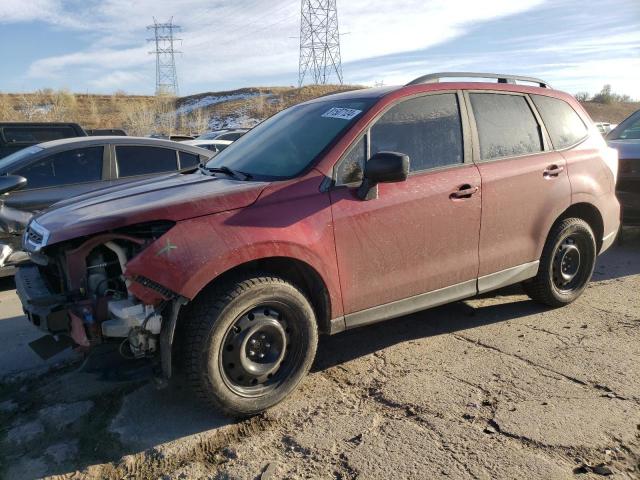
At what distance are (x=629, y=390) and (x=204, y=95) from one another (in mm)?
62122

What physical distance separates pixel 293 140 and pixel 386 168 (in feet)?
2.79

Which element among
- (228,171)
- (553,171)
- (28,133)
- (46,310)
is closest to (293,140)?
(228,171)

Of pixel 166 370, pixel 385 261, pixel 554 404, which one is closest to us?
pixel 166 370

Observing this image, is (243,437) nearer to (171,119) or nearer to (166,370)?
(166,370)

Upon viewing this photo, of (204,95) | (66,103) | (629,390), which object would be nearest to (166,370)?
(629,390)

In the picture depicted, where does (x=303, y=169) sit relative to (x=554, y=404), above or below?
above

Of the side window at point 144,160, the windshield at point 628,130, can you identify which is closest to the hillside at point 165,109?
the windshield at point 628,130

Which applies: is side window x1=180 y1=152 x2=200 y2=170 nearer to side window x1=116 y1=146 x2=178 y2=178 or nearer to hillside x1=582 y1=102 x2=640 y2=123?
side window x1=116 y1=146 x2=178 y2=178

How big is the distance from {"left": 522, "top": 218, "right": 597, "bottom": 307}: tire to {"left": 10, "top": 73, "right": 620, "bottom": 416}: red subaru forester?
22 mm

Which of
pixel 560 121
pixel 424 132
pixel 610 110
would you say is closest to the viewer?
pixel 424 132

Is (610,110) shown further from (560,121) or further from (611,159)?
(560,121)

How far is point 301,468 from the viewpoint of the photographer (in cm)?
266

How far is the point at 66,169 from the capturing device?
6012 millimetres

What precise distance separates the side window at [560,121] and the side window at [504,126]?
165 millimetres
